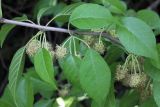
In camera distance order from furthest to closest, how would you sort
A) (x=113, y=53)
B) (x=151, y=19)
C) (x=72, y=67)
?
(x=151, y=19) < (x=113, y=53) < (x=72, y=67)

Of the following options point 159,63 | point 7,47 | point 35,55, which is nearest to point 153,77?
point 159,63

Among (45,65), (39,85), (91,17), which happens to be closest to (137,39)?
(91,17)

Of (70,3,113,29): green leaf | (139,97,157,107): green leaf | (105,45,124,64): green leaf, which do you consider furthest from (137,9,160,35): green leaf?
(70,3,113,29): green leaf

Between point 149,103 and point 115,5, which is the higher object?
point 115,5

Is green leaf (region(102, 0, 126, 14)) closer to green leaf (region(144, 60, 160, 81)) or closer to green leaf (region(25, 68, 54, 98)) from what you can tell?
green leaf (region(144, 60, 160, 81))

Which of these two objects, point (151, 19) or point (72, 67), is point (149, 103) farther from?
point (151, 19)

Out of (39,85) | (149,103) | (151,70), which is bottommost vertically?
(39,85)
